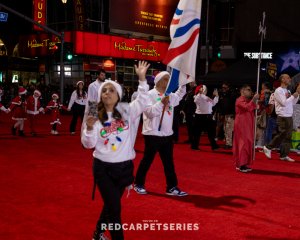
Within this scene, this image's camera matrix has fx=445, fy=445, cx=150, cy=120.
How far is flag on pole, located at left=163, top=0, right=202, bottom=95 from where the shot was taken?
21.8ft

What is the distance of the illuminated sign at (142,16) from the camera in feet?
105

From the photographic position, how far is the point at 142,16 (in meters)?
33.6

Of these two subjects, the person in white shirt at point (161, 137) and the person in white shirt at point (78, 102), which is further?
the person in white shirt at point (78, 102)

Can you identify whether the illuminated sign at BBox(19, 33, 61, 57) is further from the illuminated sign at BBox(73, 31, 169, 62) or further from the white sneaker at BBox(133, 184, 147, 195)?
the white sneaker at BBox(133, 184, 147, 195)

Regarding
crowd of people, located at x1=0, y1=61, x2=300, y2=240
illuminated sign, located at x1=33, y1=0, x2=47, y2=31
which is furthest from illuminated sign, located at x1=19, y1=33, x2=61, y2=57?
crowd of people, located at x1=0, y1=61, x2=300, y2=240

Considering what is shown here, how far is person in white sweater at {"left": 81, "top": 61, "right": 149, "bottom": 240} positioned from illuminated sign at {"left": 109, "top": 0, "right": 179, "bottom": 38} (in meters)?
28.4

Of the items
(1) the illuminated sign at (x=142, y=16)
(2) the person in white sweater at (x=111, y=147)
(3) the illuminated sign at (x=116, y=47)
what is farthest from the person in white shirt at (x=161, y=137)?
(1) the illuminated sign at (x=142, y=16)

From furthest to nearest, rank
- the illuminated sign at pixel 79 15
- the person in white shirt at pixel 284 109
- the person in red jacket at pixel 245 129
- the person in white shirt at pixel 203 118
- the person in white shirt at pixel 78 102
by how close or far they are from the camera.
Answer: the illuminated sign at pixel 79 15 < the person in white shirt at pixel 78 102 < the person in white shirt at pixel 203 118 < the person in white shirt at pixel 284 109 < the person in red jacket at pixel 245 129

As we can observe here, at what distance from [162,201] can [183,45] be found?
2.37m

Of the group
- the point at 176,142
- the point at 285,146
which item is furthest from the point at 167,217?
the point at 176,142

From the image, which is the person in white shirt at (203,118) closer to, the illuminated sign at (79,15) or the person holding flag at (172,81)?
the person holding flag at (172,81)

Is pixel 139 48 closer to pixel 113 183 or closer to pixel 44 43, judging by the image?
pixel 44 43

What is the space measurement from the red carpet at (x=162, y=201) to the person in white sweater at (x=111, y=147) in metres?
1.01

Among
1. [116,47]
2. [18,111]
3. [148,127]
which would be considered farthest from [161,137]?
[116,47]
